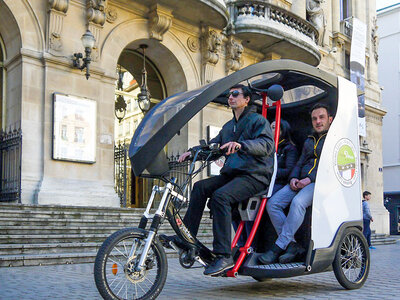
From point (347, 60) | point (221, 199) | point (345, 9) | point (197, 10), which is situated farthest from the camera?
point (345, 9)

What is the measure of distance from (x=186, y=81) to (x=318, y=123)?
454 inches

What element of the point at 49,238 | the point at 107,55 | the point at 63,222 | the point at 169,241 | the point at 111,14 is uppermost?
the point at 111,14

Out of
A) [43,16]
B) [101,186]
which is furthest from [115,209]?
[43,16]

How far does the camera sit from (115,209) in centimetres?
1208

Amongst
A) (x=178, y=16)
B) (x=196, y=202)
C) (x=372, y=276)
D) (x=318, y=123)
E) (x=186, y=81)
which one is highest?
(x=178, y=16)

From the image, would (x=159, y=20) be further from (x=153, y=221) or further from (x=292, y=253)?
(x=153, y=221)

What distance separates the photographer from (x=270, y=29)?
58.9 feet

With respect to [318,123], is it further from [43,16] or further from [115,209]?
[43,16]

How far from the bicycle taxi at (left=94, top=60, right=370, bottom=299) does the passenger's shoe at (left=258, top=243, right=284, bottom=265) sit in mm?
67

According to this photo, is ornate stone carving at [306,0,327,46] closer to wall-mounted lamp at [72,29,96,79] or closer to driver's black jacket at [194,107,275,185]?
wall-mounted lamp at [72,29,96,79]

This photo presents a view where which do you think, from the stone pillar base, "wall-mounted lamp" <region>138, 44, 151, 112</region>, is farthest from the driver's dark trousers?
"wall-mounted lamp" <region>138, 44, 151, 112</region>

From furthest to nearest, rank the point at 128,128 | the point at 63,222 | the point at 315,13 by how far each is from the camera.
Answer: the point at 315,13 → the point at 128,128 → the point at 63,222

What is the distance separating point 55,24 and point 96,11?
127 cm

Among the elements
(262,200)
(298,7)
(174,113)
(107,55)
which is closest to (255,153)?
(262,200)
